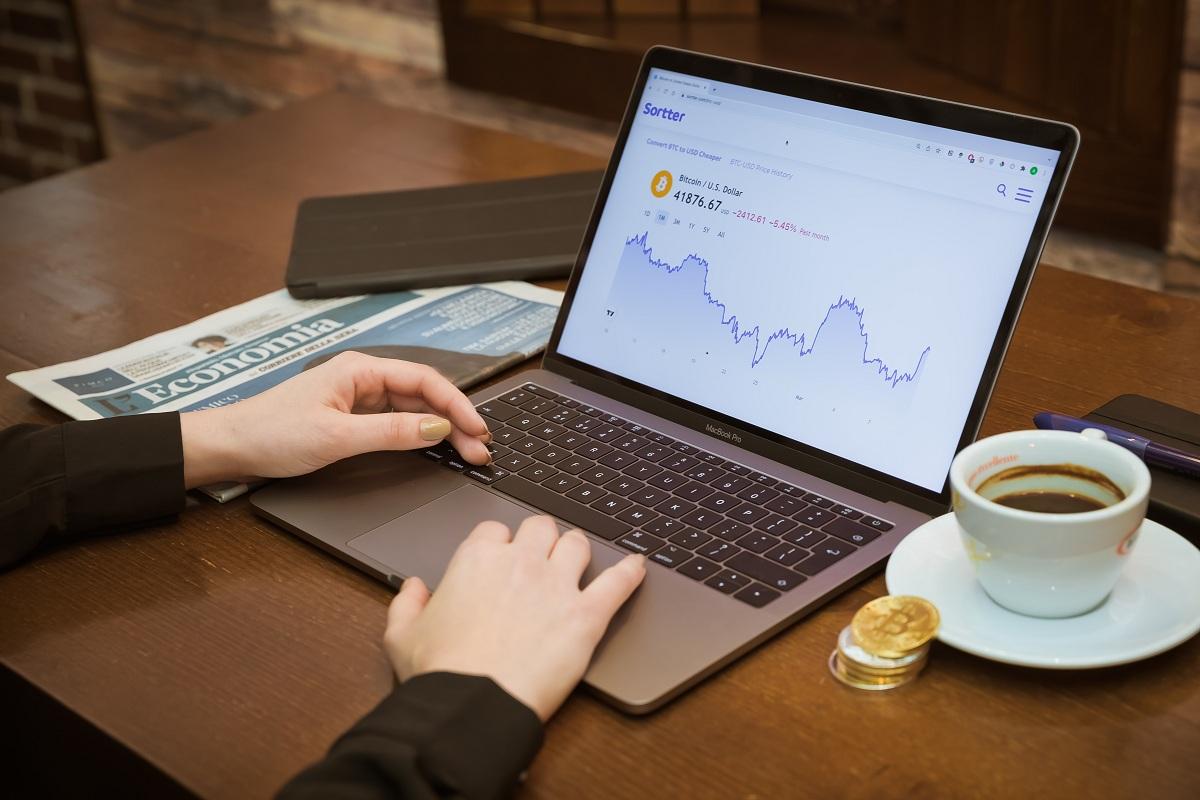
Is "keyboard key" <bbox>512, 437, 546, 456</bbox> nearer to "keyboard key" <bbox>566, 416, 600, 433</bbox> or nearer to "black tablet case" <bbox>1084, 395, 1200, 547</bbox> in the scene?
"keyboard key" <bbox>566, 416, 600, 433</bbox>

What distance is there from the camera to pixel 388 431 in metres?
0.86

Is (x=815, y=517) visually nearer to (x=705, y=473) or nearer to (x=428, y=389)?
(x=705, y=473)

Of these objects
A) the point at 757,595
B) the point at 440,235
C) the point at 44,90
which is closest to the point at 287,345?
the point at 440,235

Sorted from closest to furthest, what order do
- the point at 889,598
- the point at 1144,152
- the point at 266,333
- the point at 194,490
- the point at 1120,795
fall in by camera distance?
the point at 1120,795 < the point at 889,598 < the point at 194,490 < the point at 266,333 < the point at 1144,152

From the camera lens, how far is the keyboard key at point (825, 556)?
74cm

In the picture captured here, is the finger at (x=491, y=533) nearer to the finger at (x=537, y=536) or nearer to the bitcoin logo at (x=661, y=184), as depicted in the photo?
the finger at (x=537, y=536)

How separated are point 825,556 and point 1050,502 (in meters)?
0.14

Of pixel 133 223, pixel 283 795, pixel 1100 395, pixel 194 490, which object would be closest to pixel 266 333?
pixel 194 490

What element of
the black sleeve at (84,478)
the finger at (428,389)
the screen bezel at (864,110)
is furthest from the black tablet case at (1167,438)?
the black sleeve at (84,478)

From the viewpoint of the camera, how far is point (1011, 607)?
0.67 m

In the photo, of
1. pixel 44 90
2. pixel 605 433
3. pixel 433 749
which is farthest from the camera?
pixel 44 90

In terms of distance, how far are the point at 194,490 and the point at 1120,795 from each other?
639 millimetres

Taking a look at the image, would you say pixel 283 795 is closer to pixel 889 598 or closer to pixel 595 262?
pixel 889 598

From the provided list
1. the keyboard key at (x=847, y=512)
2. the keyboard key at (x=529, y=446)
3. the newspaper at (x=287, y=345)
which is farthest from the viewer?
the newspaper at (x=287, y=345)
